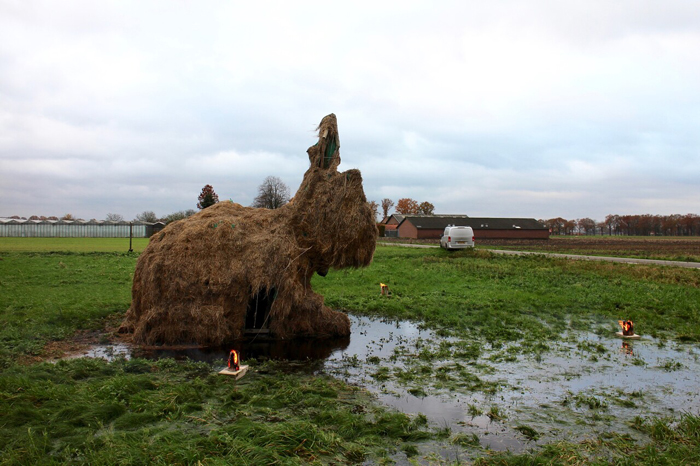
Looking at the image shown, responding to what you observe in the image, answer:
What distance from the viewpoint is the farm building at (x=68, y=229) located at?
3132 inches

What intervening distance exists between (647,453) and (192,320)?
878 cm

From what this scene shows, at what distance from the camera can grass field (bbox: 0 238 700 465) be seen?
5.21 meters

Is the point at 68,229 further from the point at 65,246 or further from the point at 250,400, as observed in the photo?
the point at 250,400

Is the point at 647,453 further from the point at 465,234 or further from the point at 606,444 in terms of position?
the point at 465,234

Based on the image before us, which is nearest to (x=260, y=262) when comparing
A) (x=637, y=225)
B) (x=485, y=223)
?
(x=485, y=223)

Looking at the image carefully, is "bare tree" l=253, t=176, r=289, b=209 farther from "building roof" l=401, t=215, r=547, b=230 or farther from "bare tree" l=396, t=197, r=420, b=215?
"bare tree" l=396, t=197, r=420, b=215

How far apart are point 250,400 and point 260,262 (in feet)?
14.3

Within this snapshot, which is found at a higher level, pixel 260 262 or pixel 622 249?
pixel 260 262

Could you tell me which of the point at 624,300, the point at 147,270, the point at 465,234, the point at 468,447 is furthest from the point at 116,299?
the point at 465,234

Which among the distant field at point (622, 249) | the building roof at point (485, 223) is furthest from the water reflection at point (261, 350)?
the building roof at point (485, 223)

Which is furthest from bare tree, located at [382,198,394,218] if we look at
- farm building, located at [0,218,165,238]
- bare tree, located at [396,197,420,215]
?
farm building, located at [0,218,165,238]

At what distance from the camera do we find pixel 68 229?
84812 millimetres

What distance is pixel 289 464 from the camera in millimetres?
4867

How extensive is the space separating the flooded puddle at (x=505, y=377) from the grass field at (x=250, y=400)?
302mm
